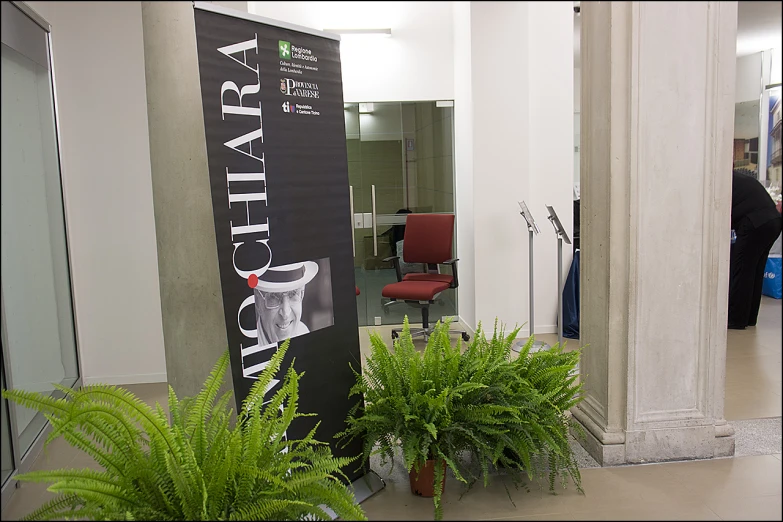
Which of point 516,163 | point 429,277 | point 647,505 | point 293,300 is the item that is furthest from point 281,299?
point 516,163

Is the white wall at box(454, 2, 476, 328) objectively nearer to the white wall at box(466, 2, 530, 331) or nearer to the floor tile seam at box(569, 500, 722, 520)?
the white wall at box(466, 2, 530, 331)

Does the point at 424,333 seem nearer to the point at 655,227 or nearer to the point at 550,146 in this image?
the point at 550,146

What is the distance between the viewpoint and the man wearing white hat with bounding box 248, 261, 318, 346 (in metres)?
2.32

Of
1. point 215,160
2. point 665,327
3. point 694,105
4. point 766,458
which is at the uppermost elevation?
point 694,105

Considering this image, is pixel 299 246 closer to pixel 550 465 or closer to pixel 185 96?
pixel 185 96

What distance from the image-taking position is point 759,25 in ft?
6.52

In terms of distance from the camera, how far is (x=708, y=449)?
2908mm

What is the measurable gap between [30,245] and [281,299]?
6.07 ft

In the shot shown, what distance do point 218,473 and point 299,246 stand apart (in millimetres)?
871

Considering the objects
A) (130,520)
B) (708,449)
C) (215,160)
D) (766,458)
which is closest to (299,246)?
(215,160)

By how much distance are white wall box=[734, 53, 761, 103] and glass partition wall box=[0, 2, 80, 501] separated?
292cm

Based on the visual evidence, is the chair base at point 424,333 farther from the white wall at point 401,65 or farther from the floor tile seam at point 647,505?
the floor tile seam at point 647,505

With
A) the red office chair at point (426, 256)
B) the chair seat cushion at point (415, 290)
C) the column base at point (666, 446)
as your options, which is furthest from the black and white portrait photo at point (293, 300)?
the red office chair at point (426, 256)

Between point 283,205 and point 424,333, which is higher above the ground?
point 283,205
